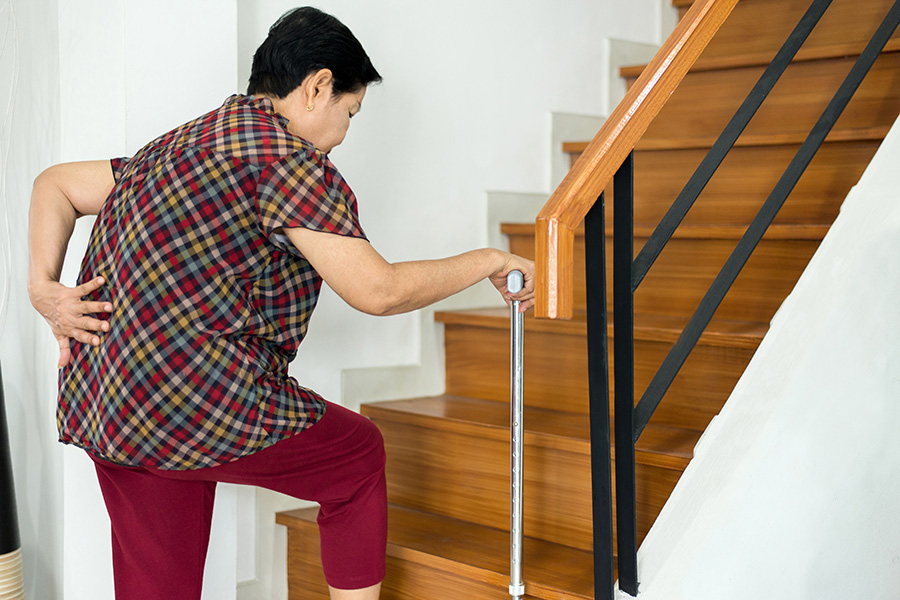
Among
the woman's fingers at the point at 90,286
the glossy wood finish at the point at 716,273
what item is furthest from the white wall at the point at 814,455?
the woman's fingers at the point at 90,286

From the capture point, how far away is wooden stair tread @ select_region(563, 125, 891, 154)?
226 cm

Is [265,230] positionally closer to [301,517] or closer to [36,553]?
[301,517]

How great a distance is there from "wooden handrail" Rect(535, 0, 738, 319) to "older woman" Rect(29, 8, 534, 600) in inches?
9.2

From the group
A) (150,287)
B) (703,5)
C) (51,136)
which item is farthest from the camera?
(51,136)

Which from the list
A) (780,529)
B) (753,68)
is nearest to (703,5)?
(780,529)

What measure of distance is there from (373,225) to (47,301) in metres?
1.10

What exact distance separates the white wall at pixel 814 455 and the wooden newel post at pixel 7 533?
1.26m

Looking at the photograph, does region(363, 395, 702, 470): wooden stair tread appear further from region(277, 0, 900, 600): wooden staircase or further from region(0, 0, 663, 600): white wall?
region(0, 0, 663, 600): white wall

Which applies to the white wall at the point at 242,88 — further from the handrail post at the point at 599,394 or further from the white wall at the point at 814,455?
the white wall at the point at 814,455

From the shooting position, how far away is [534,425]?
85.4 inches

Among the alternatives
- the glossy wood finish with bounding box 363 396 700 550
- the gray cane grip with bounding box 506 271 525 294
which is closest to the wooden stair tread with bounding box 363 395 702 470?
the glossy wood finish with bounding box 363 396 700 550

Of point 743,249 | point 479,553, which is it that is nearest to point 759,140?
point 743,249

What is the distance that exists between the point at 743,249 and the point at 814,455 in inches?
15.9

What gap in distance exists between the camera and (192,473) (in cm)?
159
